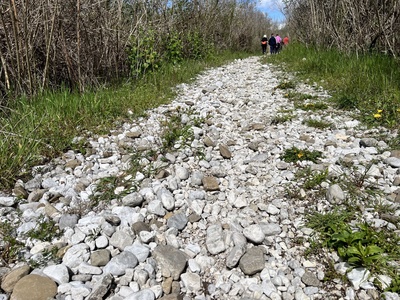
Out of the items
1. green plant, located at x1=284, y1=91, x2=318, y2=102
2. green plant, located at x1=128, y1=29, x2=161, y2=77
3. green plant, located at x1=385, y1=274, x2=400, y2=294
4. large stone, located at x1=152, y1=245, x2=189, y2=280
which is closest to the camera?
green plant, located at x1=385, y1=274, x2=400, y2=294

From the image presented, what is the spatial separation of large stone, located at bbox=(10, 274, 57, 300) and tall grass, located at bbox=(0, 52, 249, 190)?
119cm

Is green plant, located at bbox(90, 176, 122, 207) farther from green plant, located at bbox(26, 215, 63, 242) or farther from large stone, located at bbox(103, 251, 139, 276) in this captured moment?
large stone, located at bbox(103, 251, 139, 276)

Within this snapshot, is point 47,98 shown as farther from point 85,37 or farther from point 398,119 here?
point 398,119

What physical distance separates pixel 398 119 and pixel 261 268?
9.27 feet

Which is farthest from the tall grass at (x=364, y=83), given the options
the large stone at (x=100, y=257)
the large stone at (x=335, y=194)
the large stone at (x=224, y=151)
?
the large stone at (x=100, y=257)

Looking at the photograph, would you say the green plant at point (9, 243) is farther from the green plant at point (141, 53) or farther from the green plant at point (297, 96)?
the green plant at point (141, 53)

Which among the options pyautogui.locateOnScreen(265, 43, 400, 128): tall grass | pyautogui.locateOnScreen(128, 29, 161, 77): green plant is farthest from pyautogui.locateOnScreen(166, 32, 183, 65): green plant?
pyautogui.locateOnScreen(265, 43, 400, 128): tall grass

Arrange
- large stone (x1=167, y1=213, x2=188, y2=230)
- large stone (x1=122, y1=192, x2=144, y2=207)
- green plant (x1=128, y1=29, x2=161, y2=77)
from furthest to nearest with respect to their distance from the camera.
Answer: green plant (x1=128, y1=29, x2=161, y2=77) < large stone (x1=122, y1=192, x2=144, y2=207) < large stone (x1=167, y1=213, x2=188, y2=230)

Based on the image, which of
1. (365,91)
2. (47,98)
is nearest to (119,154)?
(47,98)

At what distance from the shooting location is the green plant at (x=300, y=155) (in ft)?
9.46

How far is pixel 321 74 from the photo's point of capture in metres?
6.29

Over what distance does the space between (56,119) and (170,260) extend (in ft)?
8.79

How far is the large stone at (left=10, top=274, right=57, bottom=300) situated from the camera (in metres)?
1.52

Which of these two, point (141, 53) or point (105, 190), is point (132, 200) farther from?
point (141, 53)
